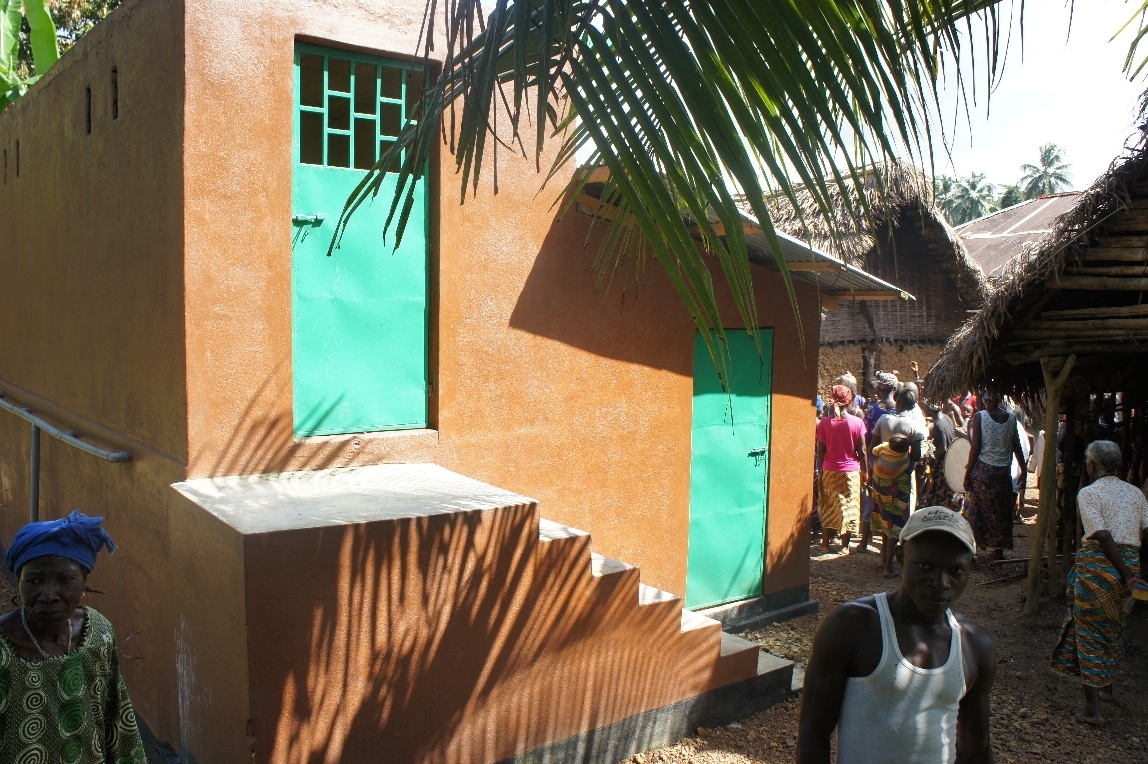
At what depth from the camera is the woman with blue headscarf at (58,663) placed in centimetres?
289

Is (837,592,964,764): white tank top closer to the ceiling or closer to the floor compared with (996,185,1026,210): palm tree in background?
A: closer to the floor

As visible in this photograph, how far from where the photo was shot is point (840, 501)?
10.5m

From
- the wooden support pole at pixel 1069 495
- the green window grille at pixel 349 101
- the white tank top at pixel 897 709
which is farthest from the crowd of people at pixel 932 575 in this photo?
the green window grille at pixel 349 101

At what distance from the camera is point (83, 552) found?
3.12 meters

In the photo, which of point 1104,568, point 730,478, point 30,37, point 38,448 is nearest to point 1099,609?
point 1104,568

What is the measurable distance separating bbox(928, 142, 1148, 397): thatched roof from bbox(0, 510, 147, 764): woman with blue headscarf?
273 inches

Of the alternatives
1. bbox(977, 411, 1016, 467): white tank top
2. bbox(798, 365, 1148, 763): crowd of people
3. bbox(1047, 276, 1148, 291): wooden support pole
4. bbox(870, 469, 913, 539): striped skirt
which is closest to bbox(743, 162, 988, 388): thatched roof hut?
bbox(798, 365, 1148, 763): crowd of people

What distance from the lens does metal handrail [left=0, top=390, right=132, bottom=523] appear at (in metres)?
5.70

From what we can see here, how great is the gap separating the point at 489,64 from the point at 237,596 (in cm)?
314

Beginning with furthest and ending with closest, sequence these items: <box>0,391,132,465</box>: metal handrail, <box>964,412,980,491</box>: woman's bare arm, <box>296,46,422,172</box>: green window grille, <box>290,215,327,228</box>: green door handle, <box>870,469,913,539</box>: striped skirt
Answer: <box>964,412,980,491</box>: woman's bare arm, <box>870,469,913,539</box>: striped skirt, <box>0,391,132,465</box>: metal handrail, <box>296,46,422,172</box>: green window grille, <box>290,215,327,228</box>: green door handle

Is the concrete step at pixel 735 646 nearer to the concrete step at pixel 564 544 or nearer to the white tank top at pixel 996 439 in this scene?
the concrete step at pixel 564 544

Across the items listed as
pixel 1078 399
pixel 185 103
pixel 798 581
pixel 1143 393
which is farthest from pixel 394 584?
pixel 1143 393

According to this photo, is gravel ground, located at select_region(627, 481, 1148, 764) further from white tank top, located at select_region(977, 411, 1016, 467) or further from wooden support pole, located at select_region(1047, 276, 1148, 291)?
wooden support pole, located at select_region(1047, 276, 1148, 291)

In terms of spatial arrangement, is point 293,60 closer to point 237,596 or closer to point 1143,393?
point 237,596
